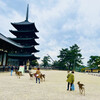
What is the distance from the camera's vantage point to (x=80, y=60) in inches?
2537

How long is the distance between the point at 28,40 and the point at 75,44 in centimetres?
3946

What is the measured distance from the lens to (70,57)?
63562 mm

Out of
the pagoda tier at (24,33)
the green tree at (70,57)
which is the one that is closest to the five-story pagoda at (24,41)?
the pagoda tier at (24,33)

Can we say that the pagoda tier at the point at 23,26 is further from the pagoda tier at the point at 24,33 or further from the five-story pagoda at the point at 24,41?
the pagoda tier at the point at 24,33

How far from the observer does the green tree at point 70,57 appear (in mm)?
62844

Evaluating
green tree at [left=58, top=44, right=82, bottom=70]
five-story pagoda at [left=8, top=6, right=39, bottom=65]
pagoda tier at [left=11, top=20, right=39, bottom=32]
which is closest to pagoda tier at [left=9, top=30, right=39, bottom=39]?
five-story pagoda at [left=8, top=6, right=39, bottom=65]

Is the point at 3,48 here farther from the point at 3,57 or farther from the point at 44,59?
the point at 44,59

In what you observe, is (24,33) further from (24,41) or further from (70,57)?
(70,57)

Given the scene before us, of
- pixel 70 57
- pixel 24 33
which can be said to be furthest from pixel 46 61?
pixel 24 33

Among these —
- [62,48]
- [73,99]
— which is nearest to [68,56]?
[62,48]

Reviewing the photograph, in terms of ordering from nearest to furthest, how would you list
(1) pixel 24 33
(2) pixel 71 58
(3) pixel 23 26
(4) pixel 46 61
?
1. (1) pixel 24 33
2. (3) pixel 23 26
3. (2) pixel 71 58
4. (4) pixel 46 61

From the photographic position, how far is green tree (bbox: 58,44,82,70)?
206 ft

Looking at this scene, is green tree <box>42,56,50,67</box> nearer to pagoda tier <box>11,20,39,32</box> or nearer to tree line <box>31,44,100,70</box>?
tree line <box>31,44,100,70</box>

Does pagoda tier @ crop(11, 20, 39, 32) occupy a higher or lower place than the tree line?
higher
